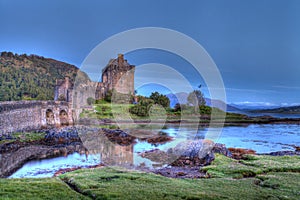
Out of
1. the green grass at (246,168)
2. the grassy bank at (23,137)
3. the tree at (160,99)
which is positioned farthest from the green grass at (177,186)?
the tree at (160,99)

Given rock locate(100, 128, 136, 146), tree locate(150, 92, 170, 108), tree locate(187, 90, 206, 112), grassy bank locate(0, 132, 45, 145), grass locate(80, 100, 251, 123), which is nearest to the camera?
grassy bank locate(0, 132, 45, 145)

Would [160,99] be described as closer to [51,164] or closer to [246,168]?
[51,164]

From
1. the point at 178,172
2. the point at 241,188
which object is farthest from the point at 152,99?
the point at 241,188

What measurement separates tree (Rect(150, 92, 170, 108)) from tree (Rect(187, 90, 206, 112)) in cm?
1134

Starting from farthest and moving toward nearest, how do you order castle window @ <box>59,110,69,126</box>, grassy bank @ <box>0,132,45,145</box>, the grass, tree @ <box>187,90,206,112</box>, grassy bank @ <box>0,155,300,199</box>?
tree @ <box>187,90,206,112</box>, the grass, castle window @ <box>59,110,69,126</box>, grassy bank @ <box>0,132,45,145</box>, grassy bank @ <box>0,155,300,199</box>

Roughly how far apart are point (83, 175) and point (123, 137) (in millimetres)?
27486

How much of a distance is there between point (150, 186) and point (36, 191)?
22.9 feet

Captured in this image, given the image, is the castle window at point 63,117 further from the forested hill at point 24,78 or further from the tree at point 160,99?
the tree at point 160,99

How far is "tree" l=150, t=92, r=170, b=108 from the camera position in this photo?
10222cm

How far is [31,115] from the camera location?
51844 mm

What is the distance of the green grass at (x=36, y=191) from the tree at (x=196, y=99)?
9007 centimetres

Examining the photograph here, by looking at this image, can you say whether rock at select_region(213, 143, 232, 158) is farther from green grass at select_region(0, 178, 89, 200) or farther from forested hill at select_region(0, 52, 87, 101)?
forested hill at select_region(0, 52, 87, 101)

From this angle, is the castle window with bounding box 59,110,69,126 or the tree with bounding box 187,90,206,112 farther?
the tree with bounding box 187,90,206,112

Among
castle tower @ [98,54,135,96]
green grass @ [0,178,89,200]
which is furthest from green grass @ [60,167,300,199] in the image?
castle tower @ [98,54,135,96]
